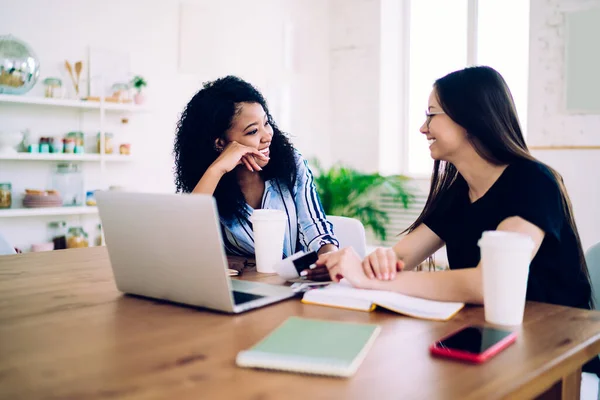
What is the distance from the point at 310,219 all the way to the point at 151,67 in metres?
2.48

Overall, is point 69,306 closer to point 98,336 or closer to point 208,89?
point 98,336

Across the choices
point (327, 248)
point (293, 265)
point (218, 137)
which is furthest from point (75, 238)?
point (293, 265)

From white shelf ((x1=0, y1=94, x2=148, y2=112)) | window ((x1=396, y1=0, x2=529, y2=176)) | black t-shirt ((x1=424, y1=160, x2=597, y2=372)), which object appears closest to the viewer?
black t-shirt ((x1=424, y1=160, x2=597, y2=372))

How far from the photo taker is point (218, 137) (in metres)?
2.01

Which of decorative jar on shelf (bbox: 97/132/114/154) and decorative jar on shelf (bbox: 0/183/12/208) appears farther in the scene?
decorative jar on shelf (bbox: 97/132/114/154)

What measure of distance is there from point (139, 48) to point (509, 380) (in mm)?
3662

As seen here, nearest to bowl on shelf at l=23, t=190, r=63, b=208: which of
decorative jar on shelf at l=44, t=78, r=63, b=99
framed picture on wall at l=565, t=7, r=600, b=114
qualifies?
decorative jar on shelf at l=44, t=78, r=63, b=99

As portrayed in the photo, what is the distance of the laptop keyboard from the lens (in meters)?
1.07

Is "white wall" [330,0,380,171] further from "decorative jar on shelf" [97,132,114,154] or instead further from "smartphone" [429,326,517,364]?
"smartphone" [429,326,517,364]

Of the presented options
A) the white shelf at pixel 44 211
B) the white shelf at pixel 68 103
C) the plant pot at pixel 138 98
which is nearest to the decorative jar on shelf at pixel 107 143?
the white shelf at pixel 68 103

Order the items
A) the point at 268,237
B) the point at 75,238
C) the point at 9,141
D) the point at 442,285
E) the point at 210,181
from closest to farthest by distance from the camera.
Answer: the point at 442,285 → the point at 268,237 → the point at 210,181 → the point at 9,141 → the point at 75,238

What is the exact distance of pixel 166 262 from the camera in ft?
3.50

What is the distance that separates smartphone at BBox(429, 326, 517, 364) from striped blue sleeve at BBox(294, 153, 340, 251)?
100 cm

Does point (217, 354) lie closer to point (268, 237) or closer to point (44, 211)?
point (268, 237)
